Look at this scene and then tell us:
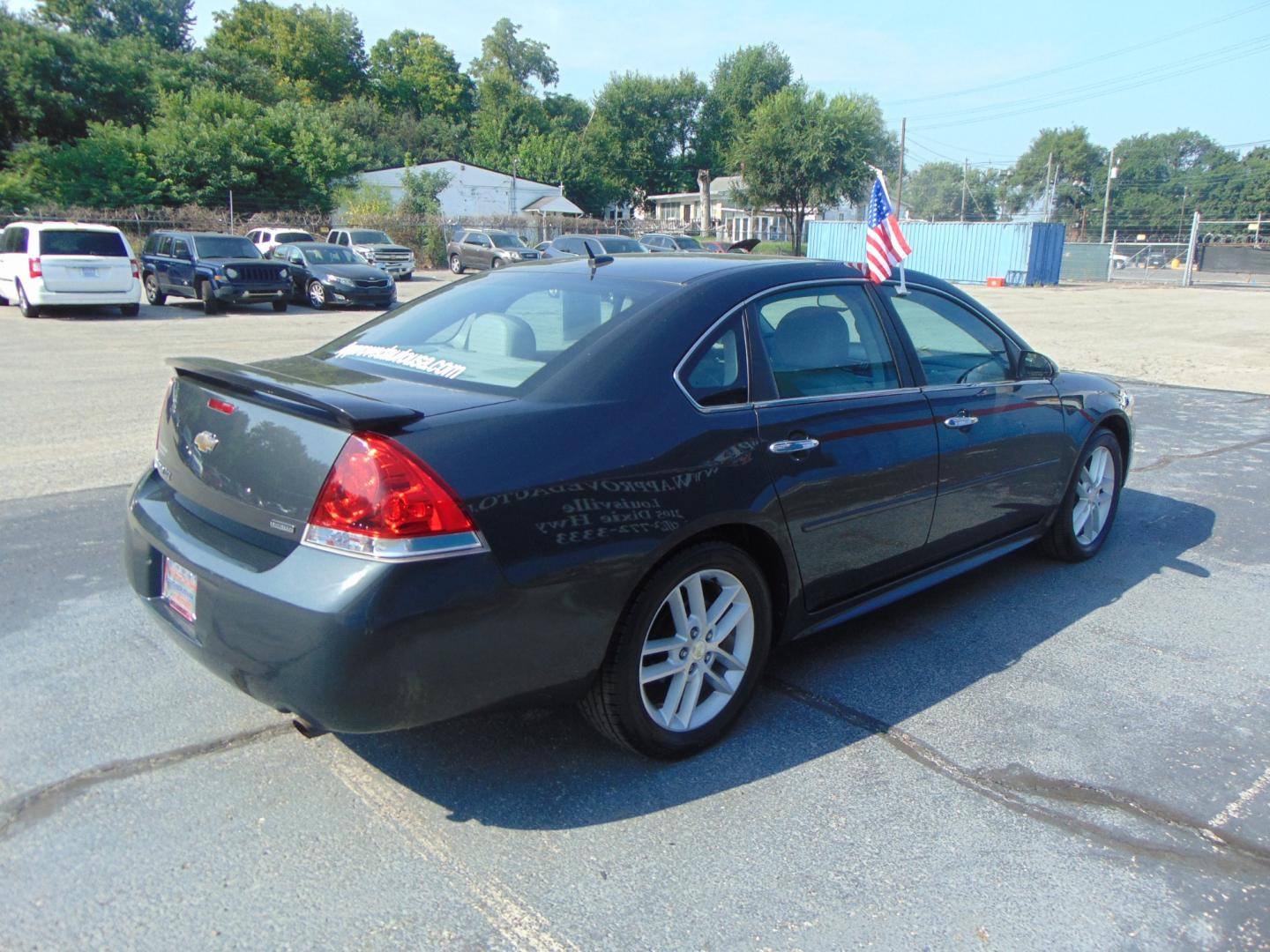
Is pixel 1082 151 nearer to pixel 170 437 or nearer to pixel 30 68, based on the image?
pixel 30 68

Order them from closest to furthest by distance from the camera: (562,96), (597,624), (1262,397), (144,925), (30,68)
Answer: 1. (144,925)
2. (597,624)
3. (1262,397)
4. (30,68)
5. (562,96)

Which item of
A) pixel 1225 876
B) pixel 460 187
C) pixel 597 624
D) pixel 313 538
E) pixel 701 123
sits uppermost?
pixel 701 123

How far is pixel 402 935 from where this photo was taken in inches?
92.8

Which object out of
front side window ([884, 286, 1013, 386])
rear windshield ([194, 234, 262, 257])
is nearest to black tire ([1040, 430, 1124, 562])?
front side window ([884, 286, 1013, 386])

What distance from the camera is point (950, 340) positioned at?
4520 mm

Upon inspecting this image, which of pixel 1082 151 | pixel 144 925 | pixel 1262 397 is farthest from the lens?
pixel 1082 151

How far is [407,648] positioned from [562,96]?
337 ft

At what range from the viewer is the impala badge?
3010 mm

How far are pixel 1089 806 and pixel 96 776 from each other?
314 centimetres

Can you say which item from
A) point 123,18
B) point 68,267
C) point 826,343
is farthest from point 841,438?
point 123,18

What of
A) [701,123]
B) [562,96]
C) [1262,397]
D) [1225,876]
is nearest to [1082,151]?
[701,123]

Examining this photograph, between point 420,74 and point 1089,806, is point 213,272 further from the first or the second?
point 420,74

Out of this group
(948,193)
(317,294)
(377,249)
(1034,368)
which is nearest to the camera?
(1034,368)

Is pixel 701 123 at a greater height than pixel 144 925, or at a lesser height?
greater
